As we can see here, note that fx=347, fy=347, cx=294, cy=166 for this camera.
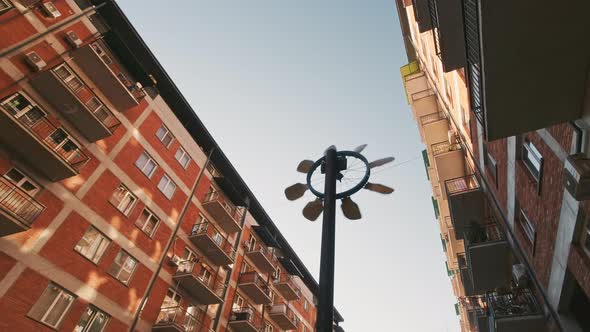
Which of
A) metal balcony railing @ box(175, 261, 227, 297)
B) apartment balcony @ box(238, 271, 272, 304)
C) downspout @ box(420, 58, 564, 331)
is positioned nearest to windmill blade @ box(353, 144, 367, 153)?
Answer: downspout @ box(420, 58, 564, 331)

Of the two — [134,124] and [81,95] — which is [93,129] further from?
[134,124]

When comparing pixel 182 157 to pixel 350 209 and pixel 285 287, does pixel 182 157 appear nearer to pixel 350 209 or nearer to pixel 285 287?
pixel 285 287

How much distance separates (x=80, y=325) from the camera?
13.6 m

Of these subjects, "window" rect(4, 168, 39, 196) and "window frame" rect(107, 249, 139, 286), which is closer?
"window" rect(4, 168, 39, 196)

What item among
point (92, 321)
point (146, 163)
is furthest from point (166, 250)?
point (92, 321)

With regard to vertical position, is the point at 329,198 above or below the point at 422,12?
below

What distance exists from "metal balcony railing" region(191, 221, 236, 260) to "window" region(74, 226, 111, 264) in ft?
18.8

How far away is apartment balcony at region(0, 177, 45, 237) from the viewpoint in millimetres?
11242

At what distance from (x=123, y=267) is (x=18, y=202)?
546 centimetres

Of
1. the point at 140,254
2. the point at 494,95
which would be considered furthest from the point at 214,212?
the point at 494,95

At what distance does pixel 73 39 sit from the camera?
16234mm

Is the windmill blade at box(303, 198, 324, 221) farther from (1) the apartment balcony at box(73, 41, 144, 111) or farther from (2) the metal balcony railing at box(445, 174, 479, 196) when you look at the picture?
(1) the apartment balcony at box(73, 41, 144, 111)

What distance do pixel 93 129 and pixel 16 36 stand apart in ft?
14.6

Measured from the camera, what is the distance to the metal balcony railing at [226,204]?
74.7ft
